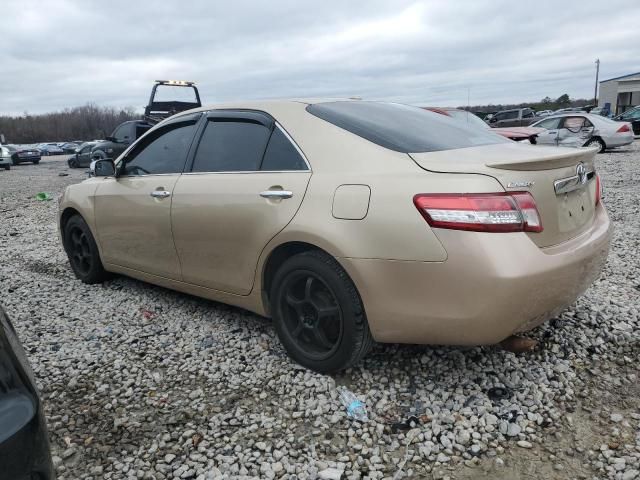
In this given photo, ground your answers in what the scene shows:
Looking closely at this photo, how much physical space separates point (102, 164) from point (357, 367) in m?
2.78

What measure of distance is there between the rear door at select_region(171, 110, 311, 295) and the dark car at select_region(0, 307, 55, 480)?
1.63m

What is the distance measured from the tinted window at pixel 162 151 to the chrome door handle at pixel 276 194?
102cm

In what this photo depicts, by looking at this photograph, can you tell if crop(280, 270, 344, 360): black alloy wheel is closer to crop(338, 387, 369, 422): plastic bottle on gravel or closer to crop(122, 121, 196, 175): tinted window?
crop(338, 387, 369, 422): plastic bottle on gravel

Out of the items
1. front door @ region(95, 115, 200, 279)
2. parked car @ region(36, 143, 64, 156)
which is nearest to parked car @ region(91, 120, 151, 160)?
front door @ region(95, 115, 200, 279)

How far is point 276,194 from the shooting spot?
9.66 ft

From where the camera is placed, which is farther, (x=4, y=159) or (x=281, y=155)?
(x=4, y=159)

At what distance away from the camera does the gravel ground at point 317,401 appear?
90.0 inches

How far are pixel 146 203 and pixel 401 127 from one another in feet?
6.56

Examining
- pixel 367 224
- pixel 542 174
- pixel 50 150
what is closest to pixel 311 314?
pixel 367 224

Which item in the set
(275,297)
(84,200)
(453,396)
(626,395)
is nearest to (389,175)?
(275,297)

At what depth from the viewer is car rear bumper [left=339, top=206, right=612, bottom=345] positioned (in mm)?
2293

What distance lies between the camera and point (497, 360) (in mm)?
3033

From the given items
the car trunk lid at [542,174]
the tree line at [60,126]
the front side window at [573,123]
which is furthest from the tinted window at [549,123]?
the tree line at [60,126]

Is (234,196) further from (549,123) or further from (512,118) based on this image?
(512,118)
